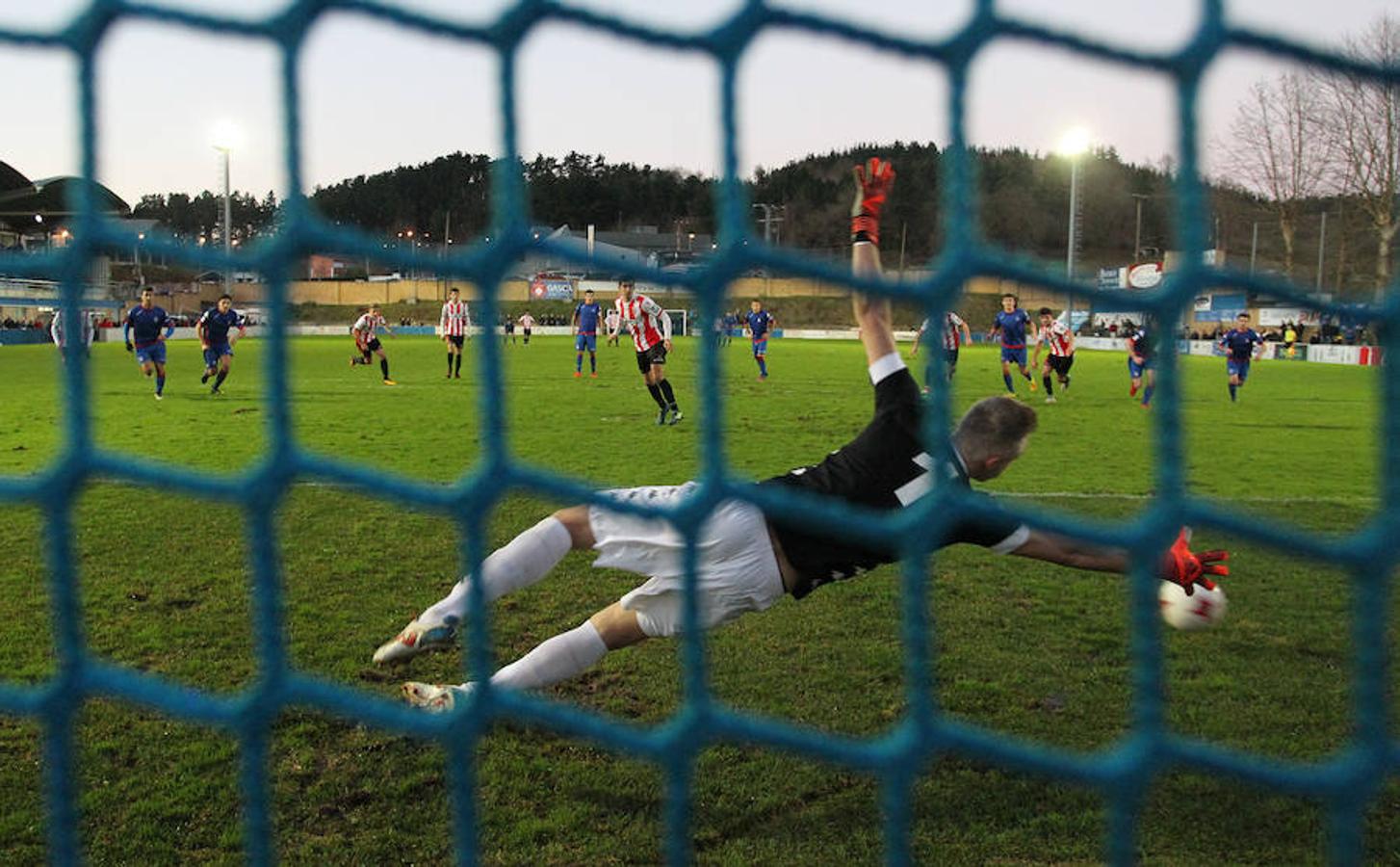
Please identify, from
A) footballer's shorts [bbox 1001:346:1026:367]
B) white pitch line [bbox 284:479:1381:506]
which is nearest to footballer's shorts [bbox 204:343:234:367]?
white pitch line [bbox 284:479:1381:506]

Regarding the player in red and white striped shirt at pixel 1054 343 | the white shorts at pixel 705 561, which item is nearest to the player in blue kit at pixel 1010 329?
the player in red and white striped shirt at pixel 1054 343

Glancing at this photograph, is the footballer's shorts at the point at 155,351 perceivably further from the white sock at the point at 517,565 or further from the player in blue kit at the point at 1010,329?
the white sock at the point at 517,565

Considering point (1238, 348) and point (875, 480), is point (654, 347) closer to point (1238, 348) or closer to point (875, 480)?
point (1238, 348)

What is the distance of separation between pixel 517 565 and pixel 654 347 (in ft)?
32.0

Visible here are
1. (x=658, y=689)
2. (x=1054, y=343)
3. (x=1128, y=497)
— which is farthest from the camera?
(x=1054, y=343)

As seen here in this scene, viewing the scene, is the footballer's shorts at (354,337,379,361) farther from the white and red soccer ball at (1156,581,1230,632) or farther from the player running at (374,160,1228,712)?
the white and red soccer ball at (1156,581,1230,632)

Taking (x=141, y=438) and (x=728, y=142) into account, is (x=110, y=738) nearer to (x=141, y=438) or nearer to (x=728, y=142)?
(x=728, y=142)

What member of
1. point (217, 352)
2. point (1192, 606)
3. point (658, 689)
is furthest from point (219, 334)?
point (1192, 606)

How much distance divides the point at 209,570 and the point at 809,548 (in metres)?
3.67

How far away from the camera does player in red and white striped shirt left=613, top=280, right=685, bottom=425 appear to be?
12.5 metres

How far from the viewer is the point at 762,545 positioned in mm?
3137

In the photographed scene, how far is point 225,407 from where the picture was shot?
45.0ft

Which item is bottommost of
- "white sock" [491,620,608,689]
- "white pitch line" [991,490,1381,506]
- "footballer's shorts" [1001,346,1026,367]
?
"white pitch line" [991,490,1381,506]

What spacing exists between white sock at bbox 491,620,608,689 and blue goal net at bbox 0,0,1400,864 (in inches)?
57.4
